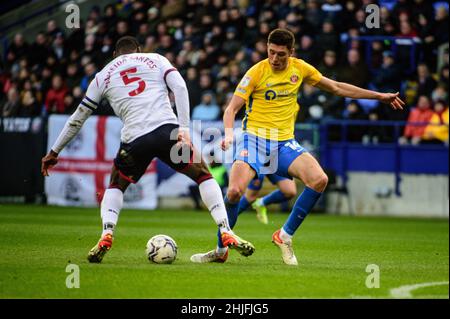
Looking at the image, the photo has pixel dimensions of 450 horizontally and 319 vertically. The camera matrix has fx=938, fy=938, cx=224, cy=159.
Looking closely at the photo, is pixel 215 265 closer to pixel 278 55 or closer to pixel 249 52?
pixel 278 55

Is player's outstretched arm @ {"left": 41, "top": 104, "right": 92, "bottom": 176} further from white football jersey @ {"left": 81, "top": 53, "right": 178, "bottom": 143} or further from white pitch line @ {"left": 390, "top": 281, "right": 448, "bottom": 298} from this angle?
white pitch line @ {"left": 390, "top": 281, "right": 448, "bottom": 298}

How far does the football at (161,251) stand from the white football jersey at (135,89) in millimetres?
1008

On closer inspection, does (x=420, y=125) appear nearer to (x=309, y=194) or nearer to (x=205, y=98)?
(x=205, y=98)

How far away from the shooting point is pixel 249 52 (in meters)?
20.4

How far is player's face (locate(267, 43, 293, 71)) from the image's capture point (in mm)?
8984

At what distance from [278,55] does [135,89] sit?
1.41m

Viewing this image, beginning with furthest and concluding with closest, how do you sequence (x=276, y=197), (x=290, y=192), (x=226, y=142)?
Result: (x=276, y=197) < (x=290, y=192) < (x=226, y=142)

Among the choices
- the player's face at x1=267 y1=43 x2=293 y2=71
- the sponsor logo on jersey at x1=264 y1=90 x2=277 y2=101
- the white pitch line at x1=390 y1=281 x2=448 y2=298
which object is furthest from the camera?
the sponsor logo on jersey at x1=264 y1=90 x2=277 y2=101

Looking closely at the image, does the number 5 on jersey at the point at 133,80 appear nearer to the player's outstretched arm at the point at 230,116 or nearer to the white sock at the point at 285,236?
the player's outstretched arm at the point at 230,116

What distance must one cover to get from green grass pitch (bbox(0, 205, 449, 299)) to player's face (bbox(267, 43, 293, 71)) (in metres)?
1.93

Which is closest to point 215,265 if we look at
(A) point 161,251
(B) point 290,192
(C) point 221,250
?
(C) point 221,250

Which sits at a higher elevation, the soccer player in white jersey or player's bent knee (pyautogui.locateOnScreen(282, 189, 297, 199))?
the soccer player in white jersey

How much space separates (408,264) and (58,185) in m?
11.2

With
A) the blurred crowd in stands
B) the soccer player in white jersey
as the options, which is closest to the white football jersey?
the soccer player in white jersey
